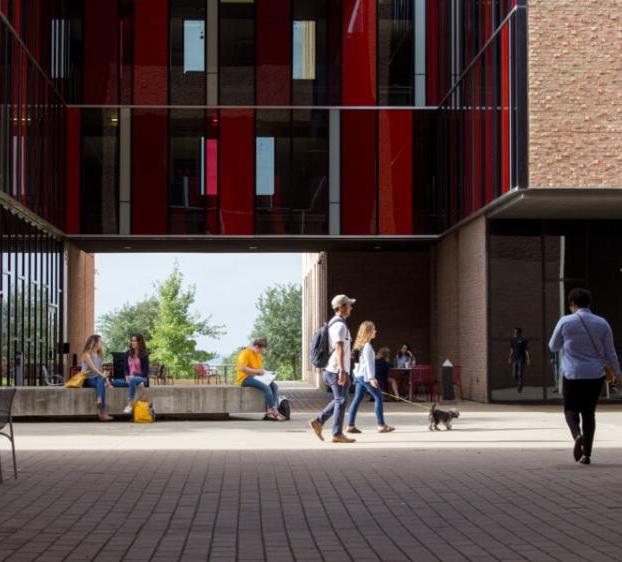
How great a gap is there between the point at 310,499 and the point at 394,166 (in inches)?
991

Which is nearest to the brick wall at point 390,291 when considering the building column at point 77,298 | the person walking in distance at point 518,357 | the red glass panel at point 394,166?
the red glass panel at point 394,166

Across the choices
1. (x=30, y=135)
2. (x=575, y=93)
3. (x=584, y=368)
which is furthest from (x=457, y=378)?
(x=584, y=368)

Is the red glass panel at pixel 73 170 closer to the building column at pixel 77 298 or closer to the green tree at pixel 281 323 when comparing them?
the building column at pixel 77 298

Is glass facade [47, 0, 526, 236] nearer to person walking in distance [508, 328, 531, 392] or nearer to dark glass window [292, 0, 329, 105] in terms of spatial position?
dark glass window [292, 0, 329, 105]

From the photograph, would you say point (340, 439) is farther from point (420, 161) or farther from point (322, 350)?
point (420, 161)

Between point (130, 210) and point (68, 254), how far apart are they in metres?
2.74

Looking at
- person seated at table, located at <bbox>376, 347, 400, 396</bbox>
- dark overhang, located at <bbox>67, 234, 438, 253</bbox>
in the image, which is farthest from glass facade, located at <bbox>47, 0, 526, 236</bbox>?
person seated at table, located at <bbox>376, 347, 400, 396</bbox>

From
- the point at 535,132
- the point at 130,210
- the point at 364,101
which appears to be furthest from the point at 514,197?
the point at 130,210

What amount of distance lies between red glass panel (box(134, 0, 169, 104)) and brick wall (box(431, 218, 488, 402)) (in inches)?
342

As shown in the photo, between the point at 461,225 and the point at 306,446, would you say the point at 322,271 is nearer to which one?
the point at 461,225

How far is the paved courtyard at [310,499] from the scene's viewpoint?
7.87 metres

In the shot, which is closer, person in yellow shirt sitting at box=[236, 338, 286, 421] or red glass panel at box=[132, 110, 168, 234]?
person in yellow shirt sitting at box=[236, 338, 286, 421]

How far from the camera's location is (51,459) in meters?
14.2

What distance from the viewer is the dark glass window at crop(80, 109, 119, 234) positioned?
35.0 meters
